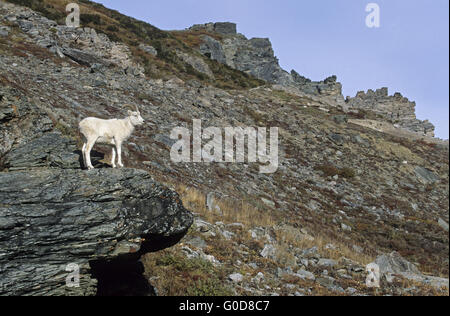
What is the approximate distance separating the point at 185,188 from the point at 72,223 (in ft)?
29.2

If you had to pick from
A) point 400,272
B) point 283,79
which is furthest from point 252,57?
point 400,272

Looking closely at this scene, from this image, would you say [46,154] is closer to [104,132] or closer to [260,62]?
[104,132]

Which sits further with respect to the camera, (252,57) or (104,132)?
(252,57)

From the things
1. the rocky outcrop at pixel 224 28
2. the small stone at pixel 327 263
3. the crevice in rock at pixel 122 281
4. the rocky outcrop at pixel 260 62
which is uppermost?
the rocky outcrop at pixel 224 28

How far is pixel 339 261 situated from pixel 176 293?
702cm

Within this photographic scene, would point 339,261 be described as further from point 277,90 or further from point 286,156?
point 277,90

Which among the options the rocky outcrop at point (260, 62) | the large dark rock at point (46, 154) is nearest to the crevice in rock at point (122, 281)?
the large dark rock at point (46, 154)

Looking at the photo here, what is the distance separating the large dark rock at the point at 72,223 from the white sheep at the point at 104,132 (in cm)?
115

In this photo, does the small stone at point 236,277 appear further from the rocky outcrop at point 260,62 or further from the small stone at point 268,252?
the rocky outcrop at point 260,62

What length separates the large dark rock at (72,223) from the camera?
5.34 meters

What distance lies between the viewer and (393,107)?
95.4m

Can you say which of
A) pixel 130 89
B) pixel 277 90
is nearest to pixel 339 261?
pixel 130 89

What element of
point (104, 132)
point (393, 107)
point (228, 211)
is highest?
→ point (393, 107)
